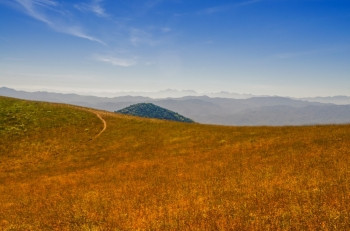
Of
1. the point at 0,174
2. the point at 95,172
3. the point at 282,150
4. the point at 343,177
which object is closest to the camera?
the point at 343,177

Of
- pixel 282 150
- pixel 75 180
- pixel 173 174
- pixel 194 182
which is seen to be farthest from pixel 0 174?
pixel 282 150

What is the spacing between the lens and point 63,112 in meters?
60.4

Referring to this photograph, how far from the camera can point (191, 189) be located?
585 inches

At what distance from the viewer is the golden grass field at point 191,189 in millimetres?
9719

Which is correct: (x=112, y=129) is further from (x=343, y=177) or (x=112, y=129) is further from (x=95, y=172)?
(x=343, y=177)

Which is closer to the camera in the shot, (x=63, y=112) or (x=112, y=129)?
(x=112, y=129)

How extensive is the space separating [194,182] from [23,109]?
185 feet

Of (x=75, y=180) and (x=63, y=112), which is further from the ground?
(x=63, y=112)

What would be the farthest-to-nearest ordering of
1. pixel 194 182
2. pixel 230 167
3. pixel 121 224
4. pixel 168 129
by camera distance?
1. pixel 168 129
2. pixel 230 167
3. pixel 194 182
4. pixel 121 224

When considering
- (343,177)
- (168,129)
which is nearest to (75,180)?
(343,177)

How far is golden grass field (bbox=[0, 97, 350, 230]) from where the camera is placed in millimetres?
9719

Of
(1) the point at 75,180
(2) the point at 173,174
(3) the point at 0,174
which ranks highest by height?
(2) the point at 173,174

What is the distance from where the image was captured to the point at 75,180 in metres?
23.6

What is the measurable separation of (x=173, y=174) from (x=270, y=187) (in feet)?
29.2
